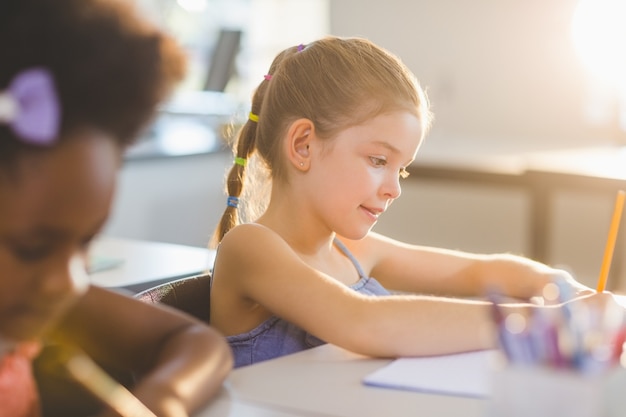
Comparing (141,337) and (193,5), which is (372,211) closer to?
(141,337)

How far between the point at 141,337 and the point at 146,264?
1.08m

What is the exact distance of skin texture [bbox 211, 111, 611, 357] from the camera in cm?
122

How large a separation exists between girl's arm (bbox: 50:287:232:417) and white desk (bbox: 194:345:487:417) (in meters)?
0.04

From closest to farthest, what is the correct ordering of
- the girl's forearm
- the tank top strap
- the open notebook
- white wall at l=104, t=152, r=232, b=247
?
the girl's forearm
the open notebook
the tank top strap
white wall at l=104, t=152, r=232, b=247

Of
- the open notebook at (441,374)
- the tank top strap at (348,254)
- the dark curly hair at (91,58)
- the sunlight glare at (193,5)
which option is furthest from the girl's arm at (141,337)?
the sunlight glare at (193,5)

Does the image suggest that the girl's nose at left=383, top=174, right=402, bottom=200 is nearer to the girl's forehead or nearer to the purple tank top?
the girl's forehead

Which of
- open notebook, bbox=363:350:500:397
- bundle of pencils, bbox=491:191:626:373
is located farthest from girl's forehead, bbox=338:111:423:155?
bundle of pencils, bbox=491:191:626:373

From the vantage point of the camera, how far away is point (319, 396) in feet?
3.39

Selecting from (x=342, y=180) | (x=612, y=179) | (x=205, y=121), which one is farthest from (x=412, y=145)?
(x=205, y=121)

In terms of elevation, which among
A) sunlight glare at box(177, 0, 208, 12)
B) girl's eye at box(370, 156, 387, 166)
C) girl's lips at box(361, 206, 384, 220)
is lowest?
girl's lips at box(361, 206, 384, 220)

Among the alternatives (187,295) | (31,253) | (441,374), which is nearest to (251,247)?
(187,295)

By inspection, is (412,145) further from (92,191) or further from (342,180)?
(92,191)

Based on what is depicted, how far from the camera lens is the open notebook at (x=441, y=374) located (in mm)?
1046

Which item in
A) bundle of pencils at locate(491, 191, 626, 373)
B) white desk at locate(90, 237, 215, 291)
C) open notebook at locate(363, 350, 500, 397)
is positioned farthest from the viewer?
white desk at locate(90, 237, 215, 291)
